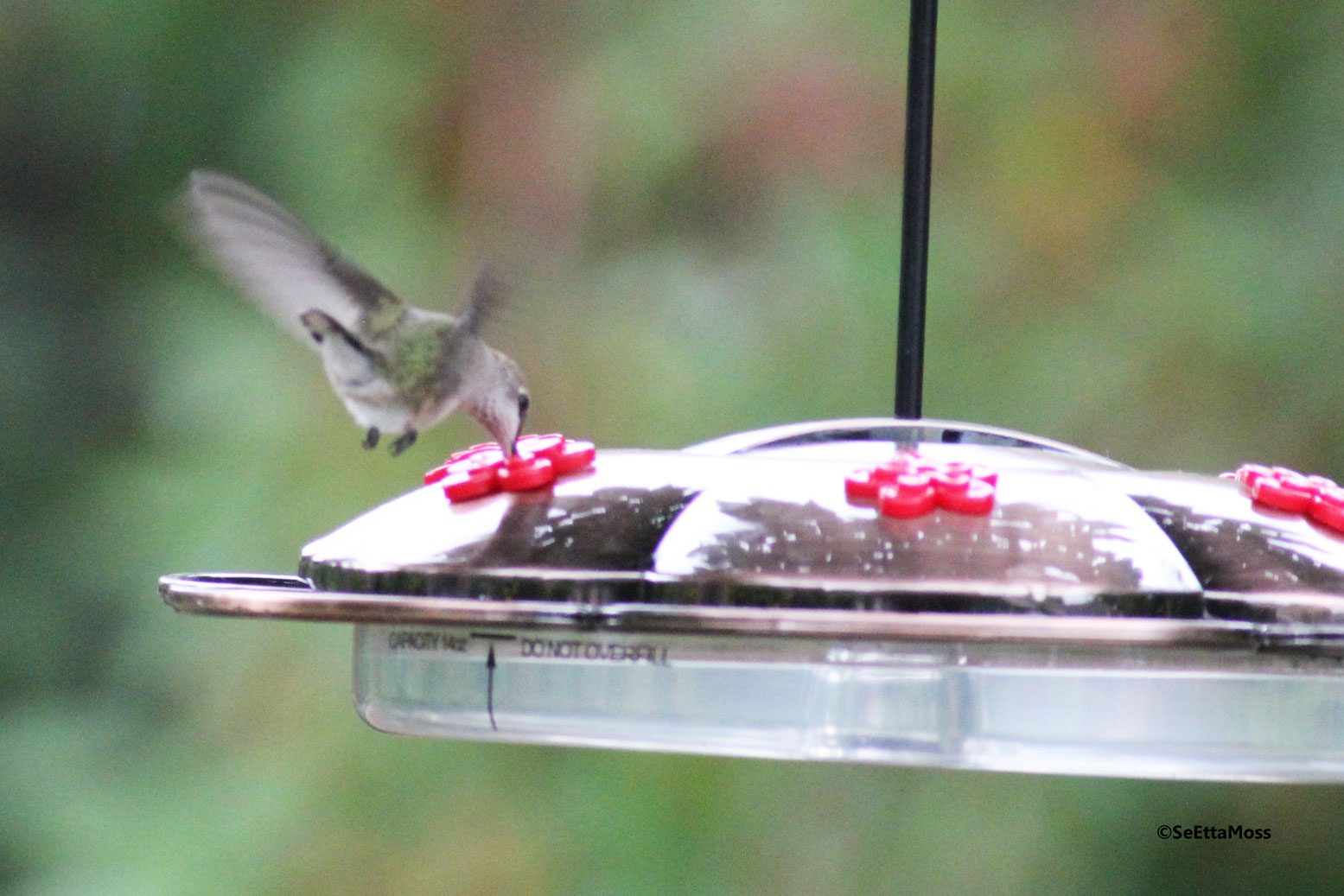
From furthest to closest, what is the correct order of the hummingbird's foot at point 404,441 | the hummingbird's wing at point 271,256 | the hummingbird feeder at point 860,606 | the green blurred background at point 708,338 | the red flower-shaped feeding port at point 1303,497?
the green blurred background at point 708,338, the hummingbird's foot at point 404,441, the hummingbird's wing at point 271,256, the red flower-shaped feeding port at point 1303,497, the hummingbird feeder at point 860,606

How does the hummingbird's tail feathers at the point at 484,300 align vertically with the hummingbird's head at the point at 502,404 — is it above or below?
above

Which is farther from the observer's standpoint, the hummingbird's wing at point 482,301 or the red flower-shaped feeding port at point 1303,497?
the hummingbird's wing at point 482,301

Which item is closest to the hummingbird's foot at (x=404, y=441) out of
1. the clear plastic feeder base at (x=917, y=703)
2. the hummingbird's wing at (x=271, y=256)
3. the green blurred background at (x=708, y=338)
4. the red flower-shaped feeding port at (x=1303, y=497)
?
the hummingbird's wing at (x=271, y=256)

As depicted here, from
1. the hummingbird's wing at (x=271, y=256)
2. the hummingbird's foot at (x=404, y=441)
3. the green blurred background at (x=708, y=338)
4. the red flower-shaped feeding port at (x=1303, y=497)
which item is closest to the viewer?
the red flower-shaped feeding port at (x=1303, y=497)

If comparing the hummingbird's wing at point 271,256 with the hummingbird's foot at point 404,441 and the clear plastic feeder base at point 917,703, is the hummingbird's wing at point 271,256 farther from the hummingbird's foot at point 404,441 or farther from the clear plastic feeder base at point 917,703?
the clear plastic feeder base at point 917,703

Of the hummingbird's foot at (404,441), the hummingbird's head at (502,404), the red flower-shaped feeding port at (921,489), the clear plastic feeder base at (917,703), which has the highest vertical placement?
the hummingbird's head at (502,404)

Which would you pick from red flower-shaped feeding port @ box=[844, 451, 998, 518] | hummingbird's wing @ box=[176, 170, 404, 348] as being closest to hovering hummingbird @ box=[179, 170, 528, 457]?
hummingbird's wing @ box=[176, 170, 404, 348]

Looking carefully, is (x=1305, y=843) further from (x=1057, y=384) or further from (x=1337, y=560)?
(x=1337, y=560)

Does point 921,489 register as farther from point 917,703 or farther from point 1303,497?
point 1303,497
